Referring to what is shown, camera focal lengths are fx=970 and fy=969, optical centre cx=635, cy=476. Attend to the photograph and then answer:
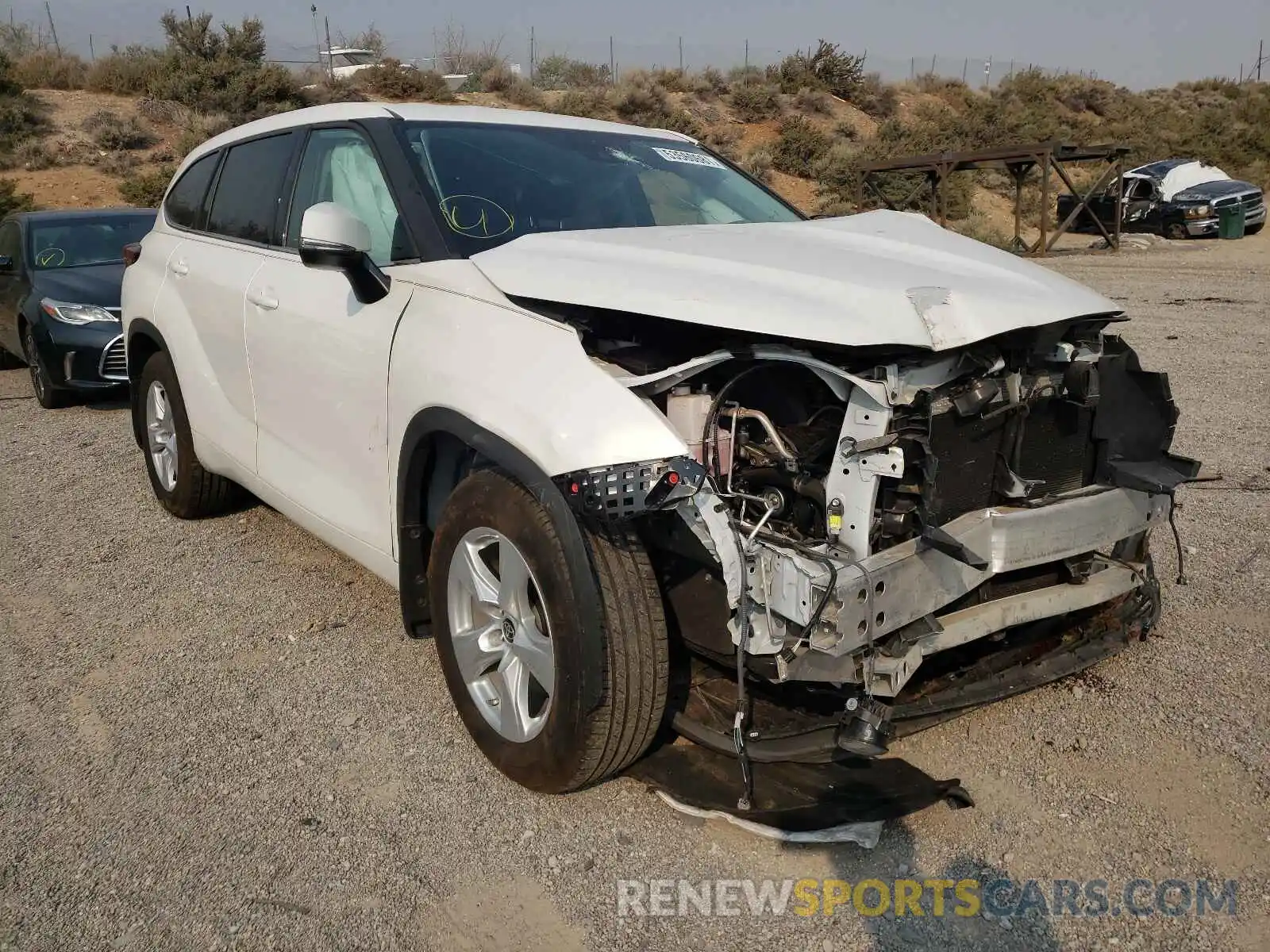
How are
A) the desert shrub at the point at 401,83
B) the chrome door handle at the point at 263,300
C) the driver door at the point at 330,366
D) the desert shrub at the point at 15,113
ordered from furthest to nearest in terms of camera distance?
1. the desert shrub at the point at 401,83
2. the desert shrub at the point at 15,113
3. the chrome door handle at the point at 263,300
4. the driver door at the point at 330,366

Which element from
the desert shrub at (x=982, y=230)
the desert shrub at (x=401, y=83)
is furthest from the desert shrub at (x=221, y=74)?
the desert shrub at (x=982, y=230)

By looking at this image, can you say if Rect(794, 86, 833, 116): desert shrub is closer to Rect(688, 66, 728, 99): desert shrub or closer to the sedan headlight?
A: Rect(688, 66, 728, 99): desert shrub

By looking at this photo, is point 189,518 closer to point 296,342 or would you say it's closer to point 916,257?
point 296,342

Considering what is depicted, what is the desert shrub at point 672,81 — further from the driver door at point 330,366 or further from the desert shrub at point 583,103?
the driver door at point 330,366

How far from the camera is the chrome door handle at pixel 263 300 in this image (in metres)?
3.69

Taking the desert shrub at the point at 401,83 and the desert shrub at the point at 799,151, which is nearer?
the desert shrub at the point at 401,83

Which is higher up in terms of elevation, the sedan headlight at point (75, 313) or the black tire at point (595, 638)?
the black tire at point (595, 638)

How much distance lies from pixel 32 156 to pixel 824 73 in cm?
2570

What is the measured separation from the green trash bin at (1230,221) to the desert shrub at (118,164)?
23360mm

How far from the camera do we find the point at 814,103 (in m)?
33.7

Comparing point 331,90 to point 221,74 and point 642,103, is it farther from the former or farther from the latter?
point 642,103

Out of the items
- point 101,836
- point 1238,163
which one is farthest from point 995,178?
point 101,836

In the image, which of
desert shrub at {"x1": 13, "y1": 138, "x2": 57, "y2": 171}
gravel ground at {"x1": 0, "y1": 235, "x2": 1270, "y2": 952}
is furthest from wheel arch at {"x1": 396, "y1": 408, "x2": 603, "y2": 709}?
desert shrub at {"x1": 13, "y1": 138, "x2": 57, "y2": 171}

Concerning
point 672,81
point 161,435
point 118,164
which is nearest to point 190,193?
point 161,435
